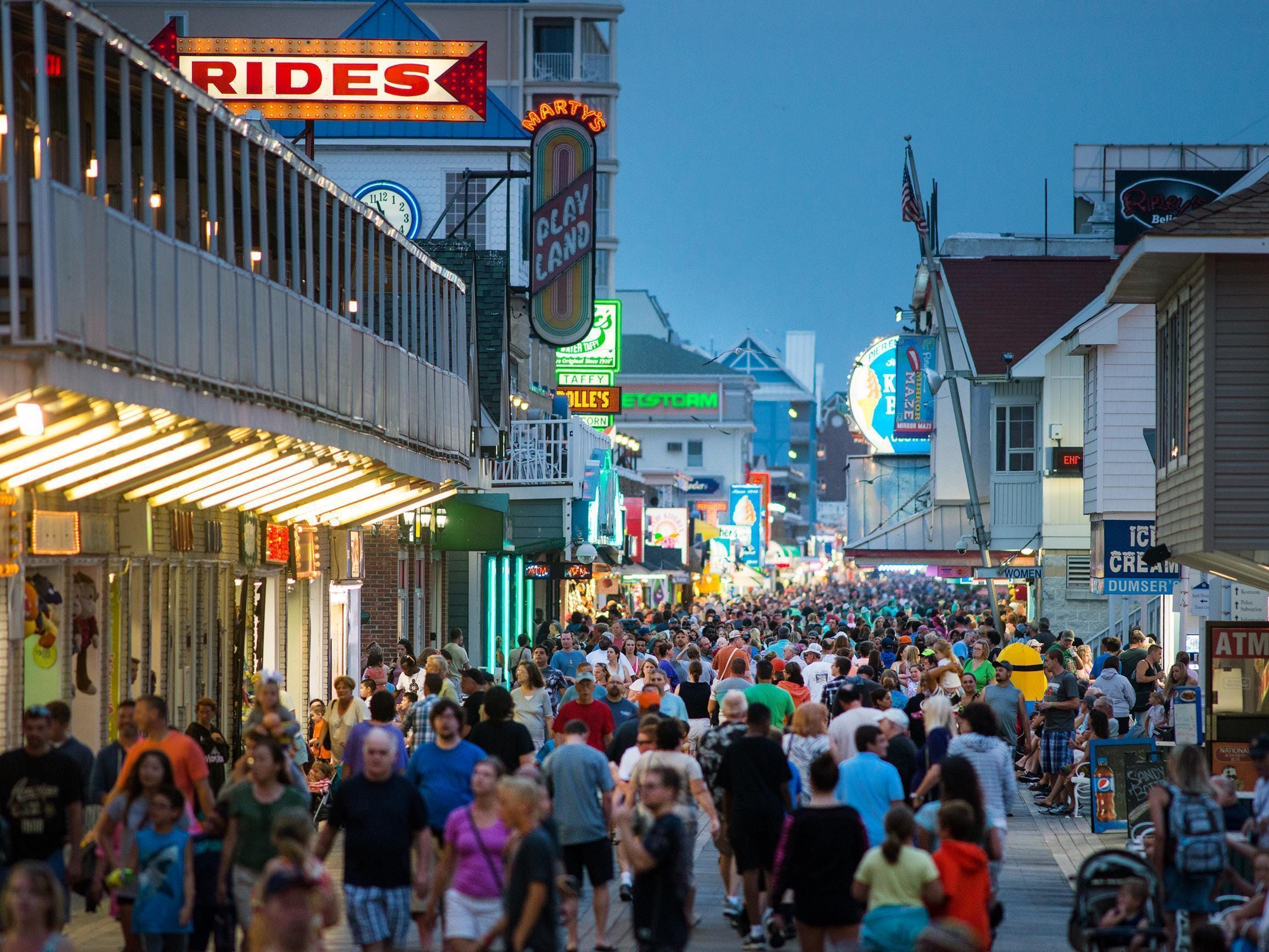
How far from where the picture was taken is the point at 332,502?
73.1 ft

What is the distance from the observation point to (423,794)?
37.8 ft

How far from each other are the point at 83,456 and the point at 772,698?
6.07 m

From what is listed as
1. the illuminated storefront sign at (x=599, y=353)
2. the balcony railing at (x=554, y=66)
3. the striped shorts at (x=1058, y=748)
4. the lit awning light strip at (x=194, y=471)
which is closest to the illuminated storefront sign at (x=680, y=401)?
the balcony railing at (x=554, y=66)

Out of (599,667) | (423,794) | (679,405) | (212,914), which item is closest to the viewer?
(212,914)

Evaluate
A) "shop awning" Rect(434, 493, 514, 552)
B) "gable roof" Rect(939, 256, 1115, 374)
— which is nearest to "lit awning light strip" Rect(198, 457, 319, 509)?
"shop awning" Rect(434, 493, 514, 552)

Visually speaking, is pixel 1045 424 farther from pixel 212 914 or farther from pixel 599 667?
pixel 212 914

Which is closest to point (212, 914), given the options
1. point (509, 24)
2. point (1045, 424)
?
point (1045, 424)

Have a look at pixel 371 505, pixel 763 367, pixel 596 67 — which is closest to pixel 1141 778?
pixel 371 505

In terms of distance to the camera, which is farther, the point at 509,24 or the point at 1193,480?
the point at 509,24

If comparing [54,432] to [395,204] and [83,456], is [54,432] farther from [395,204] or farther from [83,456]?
[395,204]

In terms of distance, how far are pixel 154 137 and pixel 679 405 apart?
9331 cm

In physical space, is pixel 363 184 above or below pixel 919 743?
above

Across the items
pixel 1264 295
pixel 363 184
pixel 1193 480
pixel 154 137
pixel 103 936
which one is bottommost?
pixel 103 936

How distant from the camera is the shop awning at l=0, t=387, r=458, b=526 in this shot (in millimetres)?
11719
